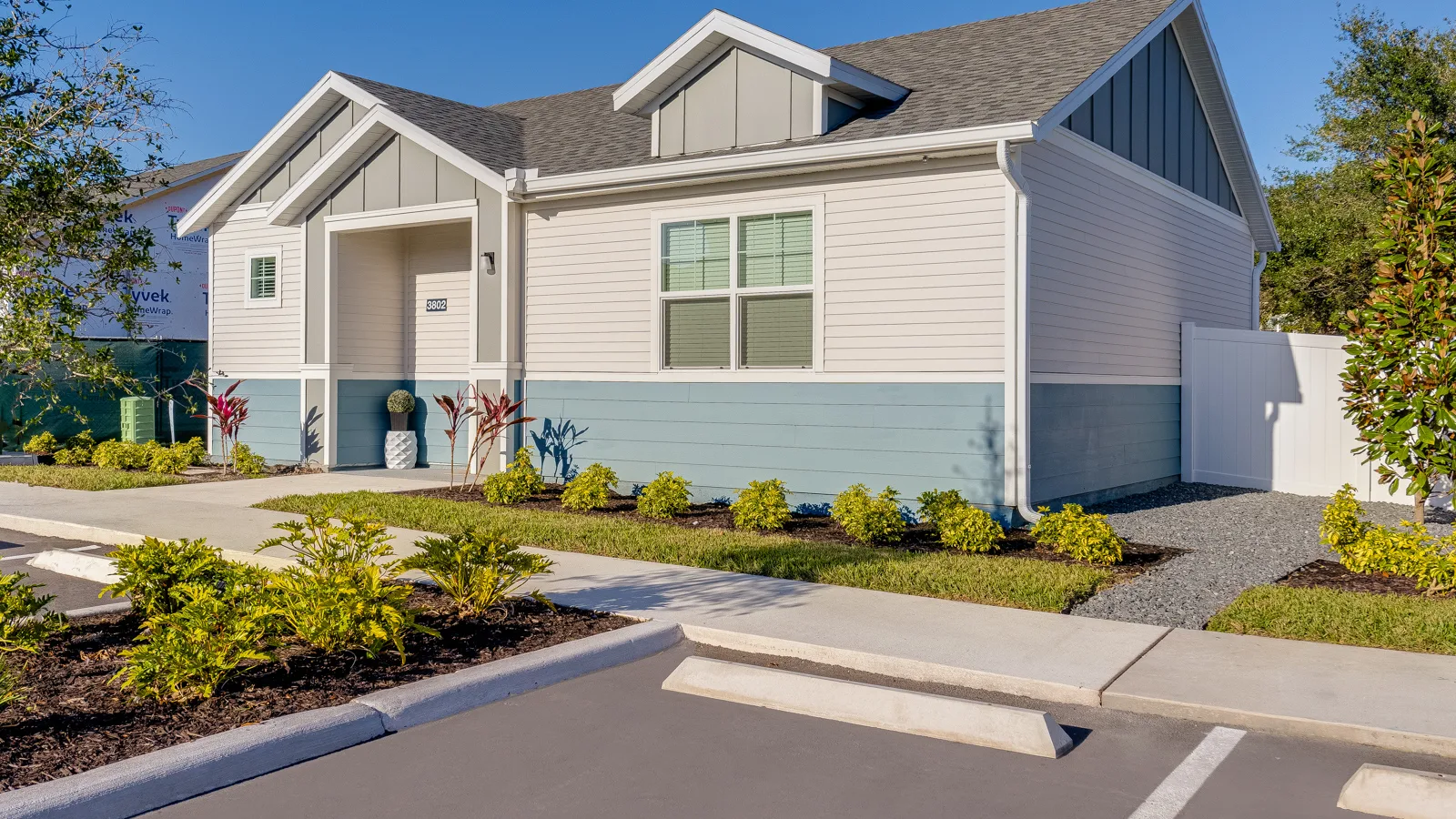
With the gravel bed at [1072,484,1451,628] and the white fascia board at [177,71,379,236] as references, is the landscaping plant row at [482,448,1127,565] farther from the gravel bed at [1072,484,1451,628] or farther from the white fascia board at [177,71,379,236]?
the white fascia board at [177,71,379,236]

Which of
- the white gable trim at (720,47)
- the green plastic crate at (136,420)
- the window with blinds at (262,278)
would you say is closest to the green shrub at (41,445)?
the green plastic crate at (136,420)

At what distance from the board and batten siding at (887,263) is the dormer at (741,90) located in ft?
2.22

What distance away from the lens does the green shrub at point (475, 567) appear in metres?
6.57

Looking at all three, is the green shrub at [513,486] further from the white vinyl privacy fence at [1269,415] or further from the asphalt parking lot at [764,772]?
the white vinyl privacy fence at [1269,415]

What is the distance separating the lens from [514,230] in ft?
43.0

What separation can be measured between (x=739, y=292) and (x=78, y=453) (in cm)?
1105

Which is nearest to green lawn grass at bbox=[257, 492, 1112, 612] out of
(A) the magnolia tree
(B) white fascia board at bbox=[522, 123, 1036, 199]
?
(A) the magnolia tree

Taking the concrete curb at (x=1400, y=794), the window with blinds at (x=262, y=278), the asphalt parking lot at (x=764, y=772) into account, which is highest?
the window with blinds at (x=262, y=278)

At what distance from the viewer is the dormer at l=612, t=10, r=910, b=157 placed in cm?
1129

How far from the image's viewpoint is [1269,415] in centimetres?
1323

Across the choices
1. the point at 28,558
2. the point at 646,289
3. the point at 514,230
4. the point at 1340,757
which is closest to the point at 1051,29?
the point at 646,289

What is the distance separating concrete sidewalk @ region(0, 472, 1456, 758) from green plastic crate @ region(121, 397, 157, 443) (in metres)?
11.2

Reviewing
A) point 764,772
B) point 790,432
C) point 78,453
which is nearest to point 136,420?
point 78,453

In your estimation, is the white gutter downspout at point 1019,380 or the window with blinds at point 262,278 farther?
the window with blinds at point 262,278
